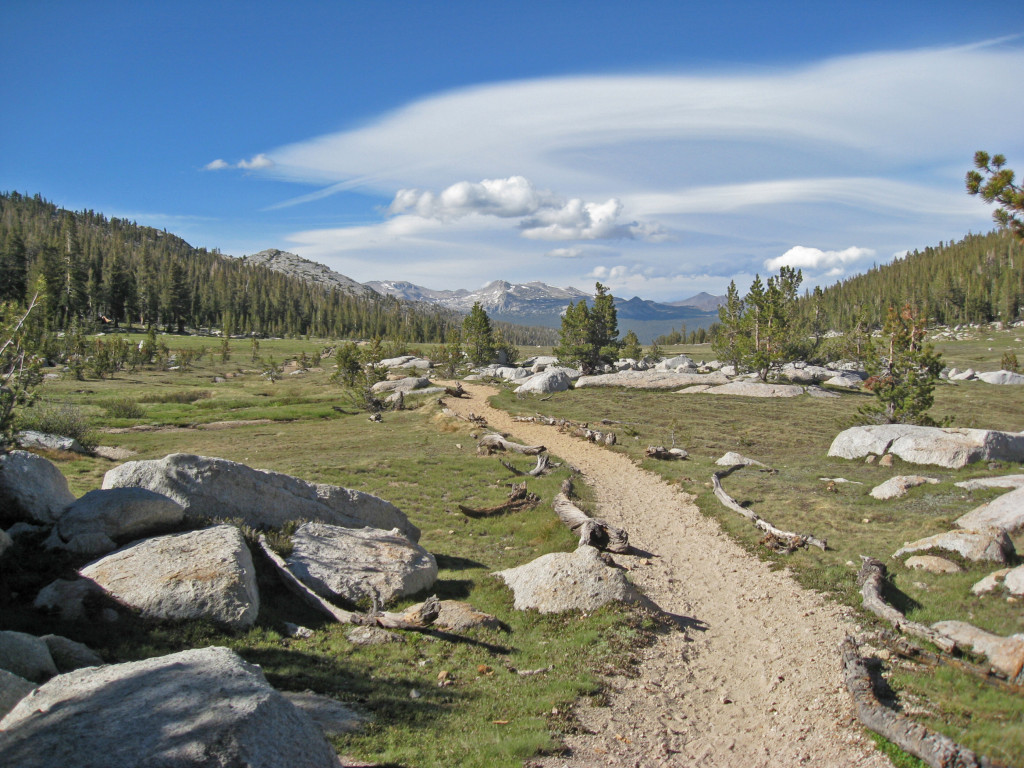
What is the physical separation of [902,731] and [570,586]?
22.3 feet

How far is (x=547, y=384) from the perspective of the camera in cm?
5922

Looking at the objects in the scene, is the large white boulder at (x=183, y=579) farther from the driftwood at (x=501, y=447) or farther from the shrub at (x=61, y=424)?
the shrub at (x=61, y=424)

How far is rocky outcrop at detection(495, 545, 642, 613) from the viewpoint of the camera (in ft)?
42.3

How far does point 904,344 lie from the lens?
3272 cm

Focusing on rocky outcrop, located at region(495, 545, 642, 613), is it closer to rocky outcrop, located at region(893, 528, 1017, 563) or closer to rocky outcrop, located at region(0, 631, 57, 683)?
rocky outcrop, located at region(893, 528, 1017, 563)

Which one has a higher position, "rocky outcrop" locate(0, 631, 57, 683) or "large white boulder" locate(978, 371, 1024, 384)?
"rocky outcrop" locate(0, 631, 57, 683)

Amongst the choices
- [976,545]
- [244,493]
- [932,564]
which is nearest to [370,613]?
[244,493]

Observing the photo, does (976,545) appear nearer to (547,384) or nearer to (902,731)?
(902,731)

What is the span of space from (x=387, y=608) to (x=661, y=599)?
6.77 metres

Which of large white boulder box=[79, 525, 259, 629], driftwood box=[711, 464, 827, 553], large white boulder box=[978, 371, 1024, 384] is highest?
large white boulder box=[79, 525, 259, 629]

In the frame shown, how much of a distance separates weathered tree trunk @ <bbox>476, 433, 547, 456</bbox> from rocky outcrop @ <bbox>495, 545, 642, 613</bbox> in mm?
18011

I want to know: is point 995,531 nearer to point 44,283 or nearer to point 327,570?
point 327,570

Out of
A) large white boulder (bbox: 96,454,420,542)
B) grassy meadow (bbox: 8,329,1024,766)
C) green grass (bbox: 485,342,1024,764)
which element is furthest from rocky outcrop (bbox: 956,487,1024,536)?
large white boulder (bbox: 96,454,420,542)

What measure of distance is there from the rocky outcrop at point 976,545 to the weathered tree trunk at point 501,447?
19.7 m
